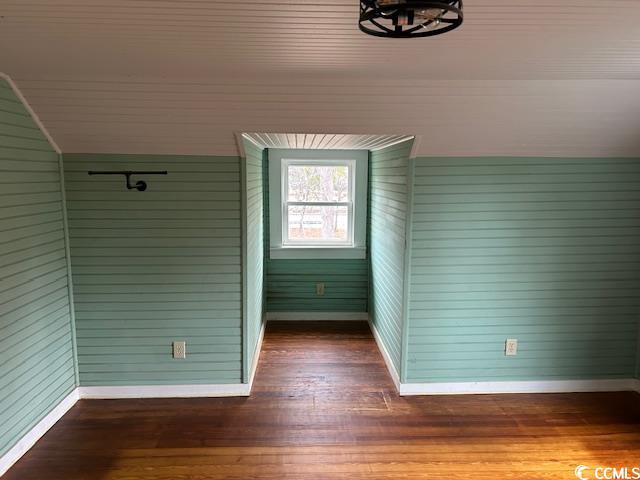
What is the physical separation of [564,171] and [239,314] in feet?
8.22

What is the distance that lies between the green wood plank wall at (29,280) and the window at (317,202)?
2.21 meters

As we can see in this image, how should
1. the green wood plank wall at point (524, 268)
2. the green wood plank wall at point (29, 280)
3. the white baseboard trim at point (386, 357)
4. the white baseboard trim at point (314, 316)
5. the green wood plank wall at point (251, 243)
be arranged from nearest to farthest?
1. the green wood plank wall at point (29, 280)
2. the green wood plank wall at point (524, 268)
3. the green wood plank wall at point (251, 243)
4. the white baseboard trim at point (386, 357)
5. the white baseboard trim at point (314, 316)

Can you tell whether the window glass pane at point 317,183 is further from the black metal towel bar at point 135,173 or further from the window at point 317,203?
the black metal towel bar at point 135,173

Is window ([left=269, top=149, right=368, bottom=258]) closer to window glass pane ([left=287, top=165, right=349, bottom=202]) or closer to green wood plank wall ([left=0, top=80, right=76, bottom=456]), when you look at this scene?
window glass pane ([left=287, top=165, right=349, bottom=202])

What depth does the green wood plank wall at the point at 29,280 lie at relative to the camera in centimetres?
224

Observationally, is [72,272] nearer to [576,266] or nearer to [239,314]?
[239,314]

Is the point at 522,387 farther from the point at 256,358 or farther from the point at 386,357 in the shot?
the point at 256,358

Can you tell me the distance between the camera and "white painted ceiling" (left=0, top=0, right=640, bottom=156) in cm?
160

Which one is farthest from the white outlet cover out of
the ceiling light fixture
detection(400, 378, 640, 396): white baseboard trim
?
the ceiling light fixture

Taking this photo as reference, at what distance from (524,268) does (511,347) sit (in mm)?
→ 594

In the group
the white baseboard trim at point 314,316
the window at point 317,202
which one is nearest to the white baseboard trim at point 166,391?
the white baseboard trim at point 314,316

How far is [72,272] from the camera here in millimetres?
2857

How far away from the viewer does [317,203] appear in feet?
14.6

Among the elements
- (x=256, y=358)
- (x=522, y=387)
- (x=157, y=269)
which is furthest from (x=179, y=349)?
(x=522, y=387)
